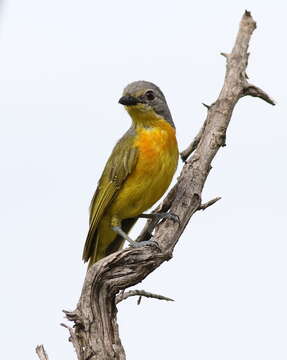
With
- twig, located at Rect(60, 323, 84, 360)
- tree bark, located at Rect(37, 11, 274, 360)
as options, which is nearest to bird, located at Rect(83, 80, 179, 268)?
tree bark, located at Rect(37, 11, 274, 360)

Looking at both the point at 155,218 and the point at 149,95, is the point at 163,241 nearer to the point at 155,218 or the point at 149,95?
the point at 155,218

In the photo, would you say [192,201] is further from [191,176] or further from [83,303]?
[83,303]

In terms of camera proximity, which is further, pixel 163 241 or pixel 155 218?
pixel 155 218

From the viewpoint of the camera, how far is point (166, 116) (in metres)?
9.95

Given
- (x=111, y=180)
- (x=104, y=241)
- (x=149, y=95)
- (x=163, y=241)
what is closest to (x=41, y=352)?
(x=163, y=241)

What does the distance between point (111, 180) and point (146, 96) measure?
1045 mm

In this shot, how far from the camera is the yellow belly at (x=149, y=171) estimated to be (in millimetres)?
9594

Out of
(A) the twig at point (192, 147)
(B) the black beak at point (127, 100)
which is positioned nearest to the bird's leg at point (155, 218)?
(A) the twig at point (192, 147)

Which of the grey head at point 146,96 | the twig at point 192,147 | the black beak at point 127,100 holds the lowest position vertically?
the twig at point 192,147

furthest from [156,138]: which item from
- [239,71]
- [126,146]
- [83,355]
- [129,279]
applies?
[83,355]

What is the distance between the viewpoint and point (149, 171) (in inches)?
378

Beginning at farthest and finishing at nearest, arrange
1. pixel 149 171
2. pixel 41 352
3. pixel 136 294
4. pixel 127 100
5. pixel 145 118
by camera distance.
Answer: pixel 145 118 < pixel 149 171 < pixel 127 100 < pixel 136 294 < pixel 41 352

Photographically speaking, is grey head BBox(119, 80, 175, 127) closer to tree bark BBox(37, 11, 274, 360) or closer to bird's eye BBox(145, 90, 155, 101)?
bird's eye BBox(145, 90, 155, 101)

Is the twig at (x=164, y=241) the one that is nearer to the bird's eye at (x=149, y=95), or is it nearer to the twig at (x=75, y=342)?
the twig at (x=75, y=342)
